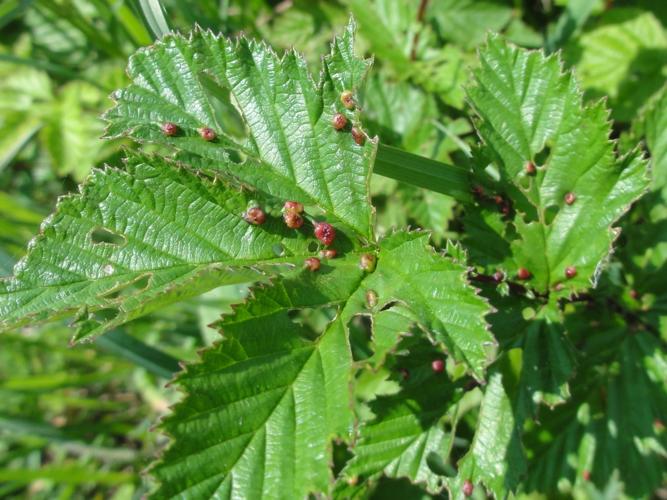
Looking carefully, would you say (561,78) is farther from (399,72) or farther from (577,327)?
(399,72)

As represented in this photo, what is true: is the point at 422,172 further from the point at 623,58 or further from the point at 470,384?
the point at 623,58

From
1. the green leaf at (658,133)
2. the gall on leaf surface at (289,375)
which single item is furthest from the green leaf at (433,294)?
the green leaf at (658,133)

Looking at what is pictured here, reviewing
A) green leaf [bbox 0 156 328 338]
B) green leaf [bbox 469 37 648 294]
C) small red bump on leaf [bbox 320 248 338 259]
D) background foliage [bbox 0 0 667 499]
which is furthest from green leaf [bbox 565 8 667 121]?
green leaf [bbox 0 156 328 338]

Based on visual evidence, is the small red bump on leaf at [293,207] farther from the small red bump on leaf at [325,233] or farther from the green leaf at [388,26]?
the green leaf at [388,26]

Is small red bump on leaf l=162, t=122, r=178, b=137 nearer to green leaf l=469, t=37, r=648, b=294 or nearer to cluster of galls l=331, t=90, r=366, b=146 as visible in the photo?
cluster of galls l=331, t=90, r=366, b=146

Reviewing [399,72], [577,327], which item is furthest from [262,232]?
[399,72]

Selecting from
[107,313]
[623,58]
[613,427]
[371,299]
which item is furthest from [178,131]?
[623,58]

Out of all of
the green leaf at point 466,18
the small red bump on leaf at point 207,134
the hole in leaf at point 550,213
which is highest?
the green leaf at point 466,18
